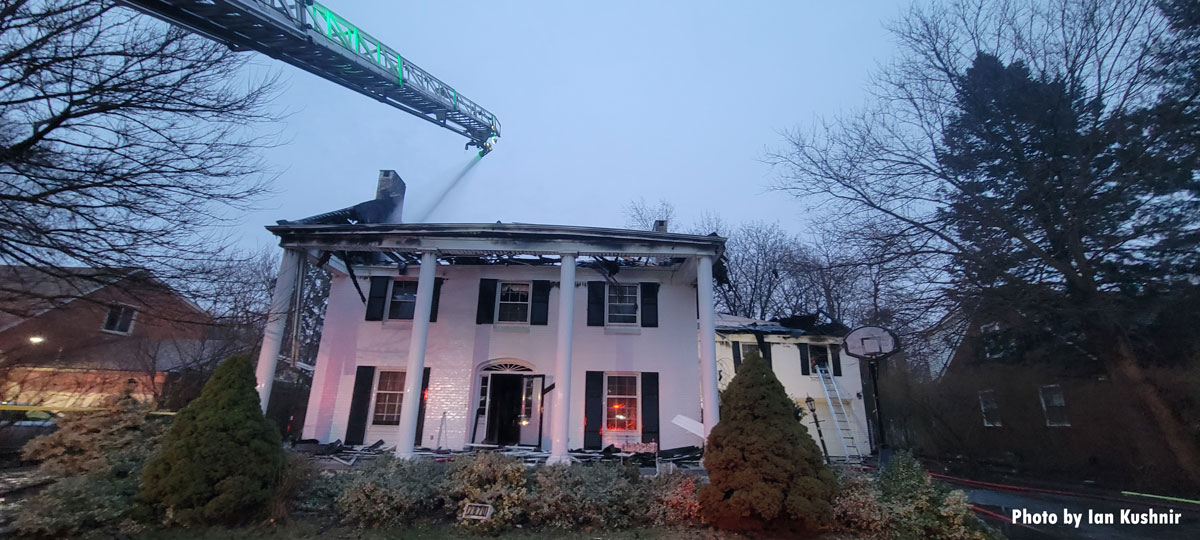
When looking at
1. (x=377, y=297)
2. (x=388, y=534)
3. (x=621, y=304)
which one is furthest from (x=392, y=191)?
(x=388, y=534)

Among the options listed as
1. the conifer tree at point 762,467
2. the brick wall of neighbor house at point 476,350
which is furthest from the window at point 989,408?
the conifer tree at point 762,467

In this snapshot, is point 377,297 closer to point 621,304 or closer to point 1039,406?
point 621,304

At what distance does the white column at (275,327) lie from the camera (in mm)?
10875

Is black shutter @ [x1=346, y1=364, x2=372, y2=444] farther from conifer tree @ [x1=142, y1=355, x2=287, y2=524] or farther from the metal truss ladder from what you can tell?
the metal truss ladder

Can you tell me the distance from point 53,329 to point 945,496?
25677 mm

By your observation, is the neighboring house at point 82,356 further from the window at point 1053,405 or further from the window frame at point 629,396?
the window at point 1053,405

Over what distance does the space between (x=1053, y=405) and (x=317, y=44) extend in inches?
951

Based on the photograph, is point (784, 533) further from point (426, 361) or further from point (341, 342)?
point (341, 342)

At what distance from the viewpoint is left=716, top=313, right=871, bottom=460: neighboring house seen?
626 inches

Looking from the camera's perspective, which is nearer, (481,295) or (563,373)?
(563,373)

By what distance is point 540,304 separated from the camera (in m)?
14.2

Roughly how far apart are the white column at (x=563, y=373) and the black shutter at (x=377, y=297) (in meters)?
5.77

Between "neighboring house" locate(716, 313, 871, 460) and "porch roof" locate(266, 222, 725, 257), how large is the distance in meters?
5.42

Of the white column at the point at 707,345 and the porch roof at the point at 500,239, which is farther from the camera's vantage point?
the porch roof at the point at 500,239
